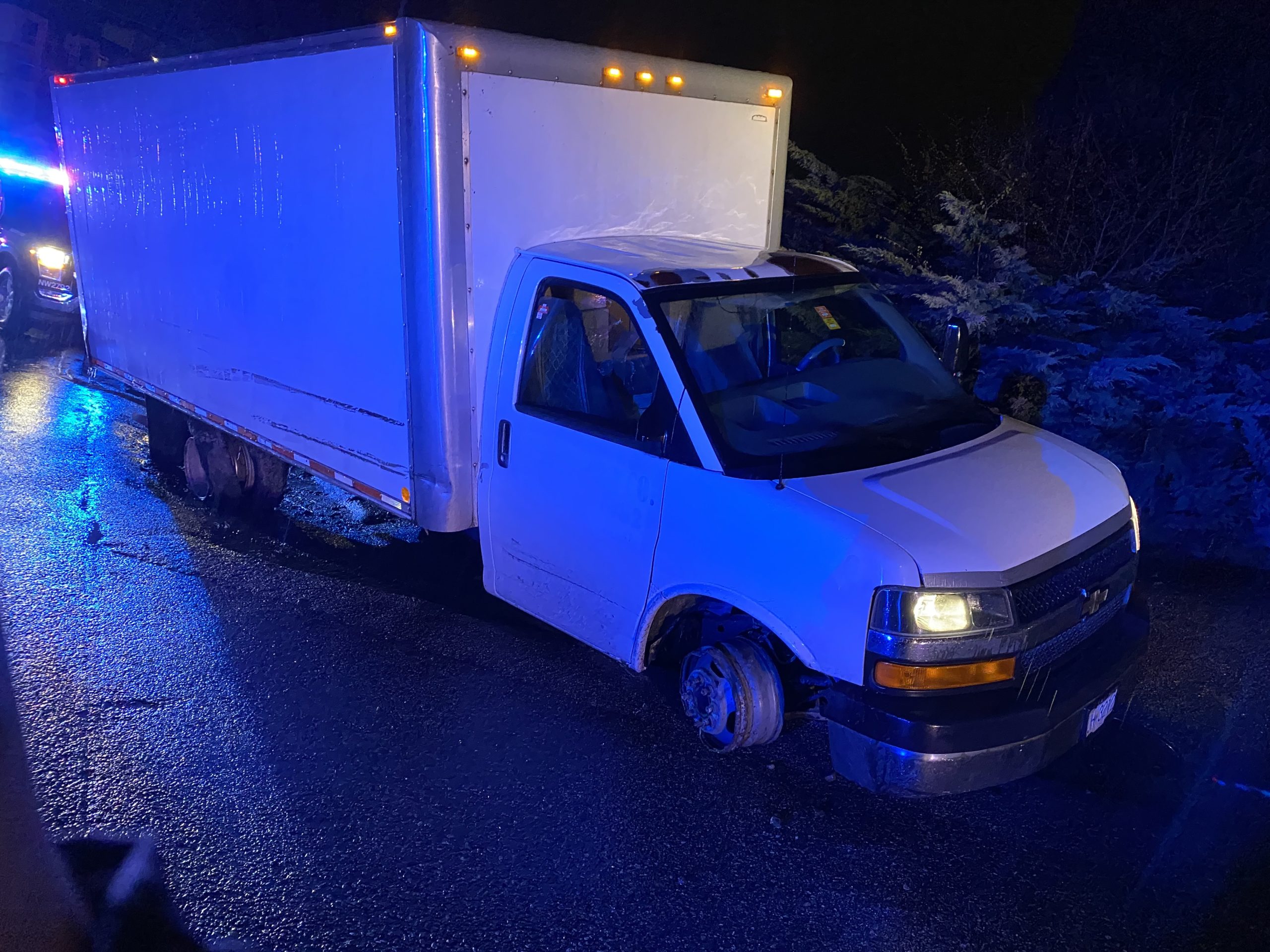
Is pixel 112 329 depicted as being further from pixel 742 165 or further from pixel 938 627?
pixel 938 627

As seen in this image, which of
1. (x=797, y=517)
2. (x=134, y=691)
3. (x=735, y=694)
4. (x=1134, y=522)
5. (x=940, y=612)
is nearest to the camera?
(x=940, y=612)

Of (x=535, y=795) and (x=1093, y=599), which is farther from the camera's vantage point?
(x=535, y=795)

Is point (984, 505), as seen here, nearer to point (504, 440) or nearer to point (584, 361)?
point (584, 361)

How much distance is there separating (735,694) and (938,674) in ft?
2.68

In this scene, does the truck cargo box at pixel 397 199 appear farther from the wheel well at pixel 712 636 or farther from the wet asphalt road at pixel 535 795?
the wheel well at pixel 712 636

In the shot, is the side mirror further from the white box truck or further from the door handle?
the door handle

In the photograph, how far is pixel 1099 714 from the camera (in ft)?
11.7

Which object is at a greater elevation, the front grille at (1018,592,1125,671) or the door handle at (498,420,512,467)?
the door handle at (498,420,512,467)

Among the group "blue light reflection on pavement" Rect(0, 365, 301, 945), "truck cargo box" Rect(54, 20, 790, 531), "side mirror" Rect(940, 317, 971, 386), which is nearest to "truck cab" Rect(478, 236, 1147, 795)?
"side mirror" Rect(940, 317, 971, 386)

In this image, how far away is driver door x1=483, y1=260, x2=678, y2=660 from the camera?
155 inches

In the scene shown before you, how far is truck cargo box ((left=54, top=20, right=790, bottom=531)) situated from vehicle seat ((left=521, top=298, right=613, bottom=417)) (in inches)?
13.1

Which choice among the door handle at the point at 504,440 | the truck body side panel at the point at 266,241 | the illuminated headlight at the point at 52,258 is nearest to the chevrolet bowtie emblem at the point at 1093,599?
the door handle at the point at 504,440

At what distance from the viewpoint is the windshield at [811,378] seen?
378 cm

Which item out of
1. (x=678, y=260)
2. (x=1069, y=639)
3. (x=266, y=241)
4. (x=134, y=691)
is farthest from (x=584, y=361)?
(x=134, y=691)
